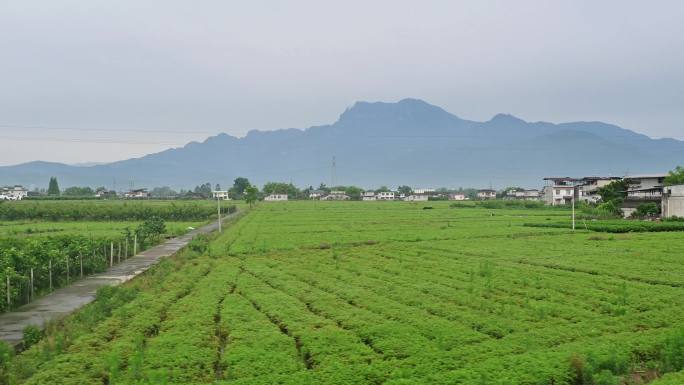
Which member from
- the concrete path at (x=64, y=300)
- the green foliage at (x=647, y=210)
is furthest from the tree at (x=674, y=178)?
the concrete path at (x=64, y=300)

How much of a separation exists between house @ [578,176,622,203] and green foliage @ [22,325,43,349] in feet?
352

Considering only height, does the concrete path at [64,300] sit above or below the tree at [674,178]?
below

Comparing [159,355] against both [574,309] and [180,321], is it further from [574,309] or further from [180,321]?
[574,309]

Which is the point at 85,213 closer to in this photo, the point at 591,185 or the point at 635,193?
the point at 635,193

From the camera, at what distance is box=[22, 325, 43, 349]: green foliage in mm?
17750

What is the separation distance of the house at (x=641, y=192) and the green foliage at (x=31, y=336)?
248 feet

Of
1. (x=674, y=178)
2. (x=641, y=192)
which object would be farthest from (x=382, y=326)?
(x=641, y=192)

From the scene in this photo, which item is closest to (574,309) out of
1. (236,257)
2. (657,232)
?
(236,257)

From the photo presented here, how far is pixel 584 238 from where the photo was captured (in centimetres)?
4625

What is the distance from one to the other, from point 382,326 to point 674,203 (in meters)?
64.2

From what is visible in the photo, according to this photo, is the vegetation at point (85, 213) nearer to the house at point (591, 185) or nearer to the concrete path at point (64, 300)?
the concrete path at point (64, 300)

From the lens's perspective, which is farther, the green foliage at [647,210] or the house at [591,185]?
the house at [591,185]

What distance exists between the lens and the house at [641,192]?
77250 millimetres

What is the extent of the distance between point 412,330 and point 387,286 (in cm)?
727
